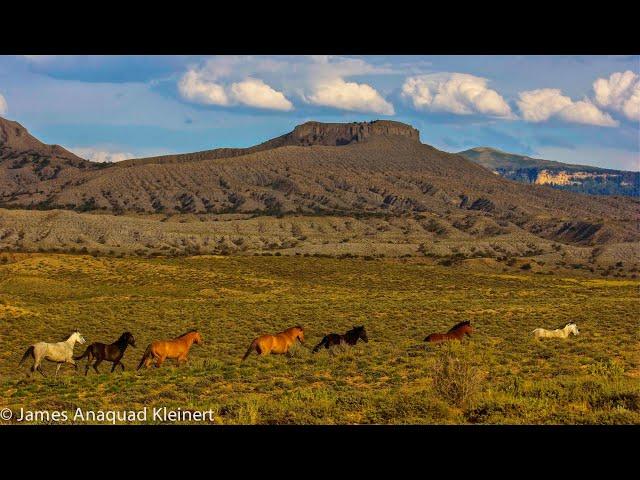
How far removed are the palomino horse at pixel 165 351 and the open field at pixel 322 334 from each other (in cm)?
40

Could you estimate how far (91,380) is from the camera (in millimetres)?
15539

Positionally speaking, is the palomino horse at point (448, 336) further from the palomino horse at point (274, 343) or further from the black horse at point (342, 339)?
the palomino horse at point (274, 343)

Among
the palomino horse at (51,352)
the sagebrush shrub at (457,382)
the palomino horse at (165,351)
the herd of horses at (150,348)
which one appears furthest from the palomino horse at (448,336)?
the palomino horse at (51,352)

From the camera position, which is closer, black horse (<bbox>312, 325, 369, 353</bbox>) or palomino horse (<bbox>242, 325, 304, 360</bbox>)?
palomino horse (<bbox>242, 325, 304, 360</bbox>)

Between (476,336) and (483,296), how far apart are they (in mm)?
20597

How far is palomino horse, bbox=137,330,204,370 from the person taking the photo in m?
17.1

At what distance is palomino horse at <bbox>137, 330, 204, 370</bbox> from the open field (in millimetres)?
396

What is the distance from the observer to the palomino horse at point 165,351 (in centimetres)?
1706

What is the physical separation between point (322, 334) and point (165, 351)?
953 centimetres

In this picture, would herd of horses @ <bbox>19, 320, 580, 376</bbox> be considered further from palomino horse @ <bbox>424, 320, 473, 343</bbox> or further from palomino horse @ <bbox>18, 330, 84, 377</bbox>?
palomino horse @ <bbox>424, 320, 473, 343</bbox>

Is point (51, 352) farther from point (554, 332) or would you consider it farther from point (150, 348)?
point (554, 332)

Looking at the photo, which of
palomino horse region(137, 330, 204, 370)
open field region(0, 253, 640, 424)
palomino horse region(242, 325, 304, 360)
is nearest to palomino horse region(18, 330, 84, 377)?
open field region(0, 253, 640, 424)
